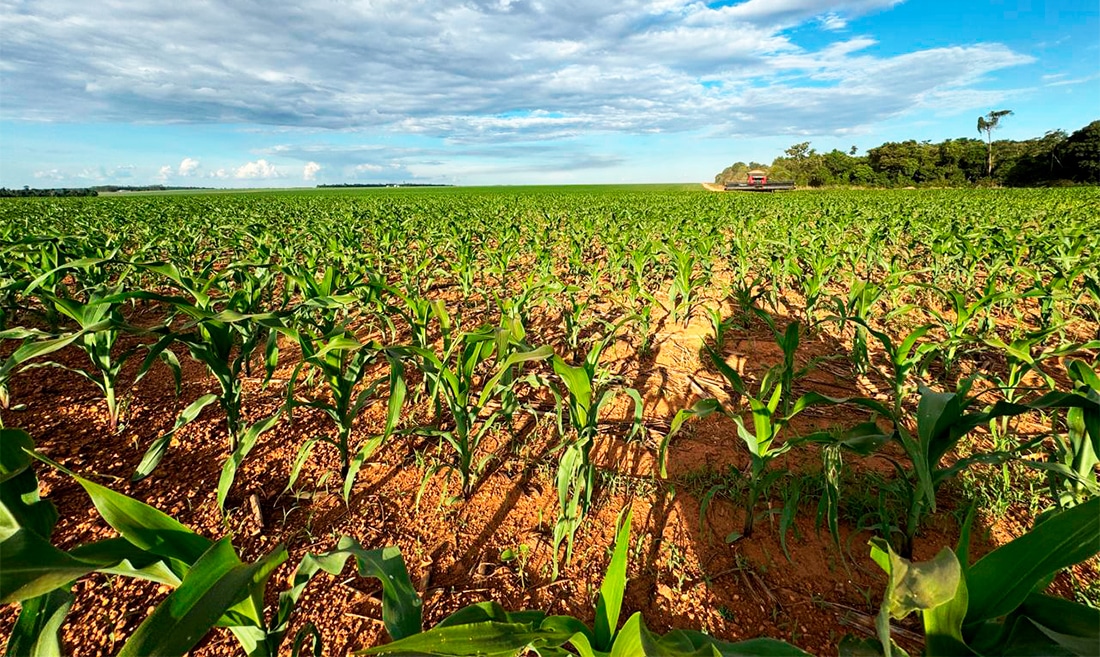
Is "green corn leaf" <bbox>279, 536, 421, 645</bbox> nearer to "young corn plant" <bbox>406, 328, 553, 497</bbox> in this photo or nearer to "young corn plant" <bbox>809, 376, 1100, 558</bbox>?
"young corn plant" <bbox>406, 328, 553, 497</bbox>

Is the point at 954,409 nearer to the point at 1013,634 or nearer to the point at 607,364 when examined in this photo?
the point at 1013,634

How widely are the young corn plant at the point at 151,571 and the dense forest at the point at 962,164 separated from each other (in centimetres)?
6489

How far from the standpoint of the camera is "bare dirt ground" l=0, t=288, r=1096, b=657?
5.58 feet

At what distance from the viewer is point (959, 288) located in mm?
6105

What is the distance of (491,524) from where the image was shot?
219 centimetres

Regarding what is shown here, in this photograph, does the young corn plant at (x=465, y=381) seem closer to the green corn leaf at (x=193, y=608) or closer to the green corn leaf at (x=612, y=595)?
the green corn leaf at (x=612, y=595)

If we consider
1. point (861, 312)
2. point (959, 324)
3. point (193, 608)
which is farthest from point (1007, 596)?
point (861, 312)

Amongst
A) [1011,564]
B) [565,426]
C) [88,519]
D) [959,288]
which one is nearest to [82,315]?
[88,519]

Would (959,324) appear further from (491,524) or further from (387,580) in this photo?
(387,580)

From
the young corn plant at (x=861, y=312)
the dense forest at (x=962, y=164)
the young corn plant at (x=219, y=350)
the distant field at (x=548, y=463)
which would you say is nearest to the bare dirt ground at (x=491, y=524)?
the distant field at (x=548, y=463)

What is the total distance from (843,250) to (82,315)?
7.36 m

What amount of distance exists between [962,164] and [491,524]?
80.1 metres

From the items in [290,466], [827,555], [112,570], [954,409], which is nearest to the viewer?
[112,570]

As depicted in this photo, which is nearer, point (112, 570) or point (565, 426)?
point (112, 570)
